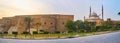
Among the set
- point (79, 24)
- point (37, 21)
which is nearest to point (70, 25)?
point (79, 24)

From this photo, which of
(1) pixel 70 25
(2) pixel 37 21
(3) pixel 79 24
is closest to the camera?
(1) pixel 70 25

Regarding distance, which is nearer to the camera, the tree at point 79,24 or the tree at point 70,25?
the tree at point 70,25

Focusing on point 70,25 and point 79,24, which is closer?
point 70,25

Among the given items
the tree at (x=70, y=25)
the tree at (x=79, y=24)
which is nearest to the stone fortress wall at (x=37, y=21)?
the tree at (x=70, y=25)

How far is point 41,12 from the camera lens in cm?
923

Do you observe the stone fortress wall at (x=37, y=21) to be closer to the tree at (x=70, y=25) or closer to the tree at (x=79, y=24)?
the tree at (x=70, y=25)

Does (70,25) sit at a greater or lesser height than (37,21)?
lesser

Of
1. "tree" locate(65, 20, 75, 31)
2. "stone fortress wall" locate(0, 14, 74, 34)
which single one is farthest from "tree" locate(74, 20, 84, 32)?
"stone fortress wall" locate(0, 14, 74, 34)

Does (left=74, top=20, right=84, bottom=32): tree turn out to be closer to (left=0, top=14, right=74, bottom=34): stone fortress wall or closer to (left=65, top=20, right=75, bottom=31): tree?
(left=65, top=20, right=75, bottom=31): tree

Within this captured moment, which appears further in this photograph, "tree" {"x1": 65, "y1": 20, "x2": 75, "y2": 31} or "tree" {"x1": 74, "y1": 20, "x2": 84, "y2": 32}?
"tree" {"x1": 74, "y1": 20, "x2": 84, "y2": 32}

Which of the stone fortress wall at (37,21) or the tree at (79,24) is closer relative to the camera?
the stone fortress wall at (37,21)

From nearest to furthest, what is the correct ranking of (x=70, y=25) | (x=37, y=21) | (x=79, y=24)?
(x=70, y=25)
(x=79, y=24)
(x=37, y=21)

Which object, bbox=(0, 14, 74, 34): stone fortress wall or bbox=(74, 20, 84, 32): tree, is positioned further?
bbox=(74, 20, 84, 32): tree

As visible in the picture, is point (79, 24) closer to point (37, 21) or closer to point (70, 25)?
→ point (70, 25)
